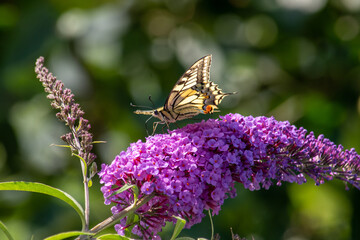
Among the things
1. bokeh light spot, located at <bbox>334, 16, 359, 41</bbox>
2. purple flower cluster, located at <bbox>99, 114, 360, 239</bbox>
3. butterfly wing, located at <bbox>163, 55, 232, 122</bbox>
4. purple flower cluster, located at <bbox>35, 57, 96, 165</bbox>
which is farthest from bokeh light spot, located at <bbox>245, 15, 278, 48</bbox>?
purple flower cluster, located at <bbox>35, 57, 96, 165</bbox>

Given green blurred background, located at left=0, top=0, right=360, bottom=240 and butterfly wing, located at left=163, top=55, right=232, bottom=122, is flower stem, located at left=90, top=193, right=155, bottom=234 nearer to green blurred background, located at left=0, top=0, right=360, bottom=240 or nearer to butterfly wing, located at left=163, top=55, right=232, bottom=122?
butterfly wing, located at left=163, top=55, right=232, bottom=122

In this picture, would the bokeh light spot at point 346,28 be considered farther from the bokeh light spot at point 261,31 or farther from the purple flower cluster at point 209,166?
the purple flower cluster at point 209,166

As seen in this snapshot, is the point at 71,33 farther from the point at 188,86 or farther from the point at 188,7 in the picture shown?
the point at 188,86

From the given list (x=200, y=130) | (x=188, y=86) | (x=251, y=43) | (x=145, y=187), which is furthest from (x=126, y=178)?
(x=251, y=43)

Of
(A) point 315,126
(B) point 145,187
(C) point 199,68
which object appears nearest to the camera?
(B) point 145,187

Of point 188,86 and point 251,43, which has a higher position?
point 251,43

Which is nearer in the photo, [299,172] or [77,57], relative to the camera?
[299,172]

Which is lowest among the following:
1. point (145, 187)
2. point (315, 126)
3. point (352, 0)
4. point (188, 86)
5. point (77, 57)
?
point (145, 187)
